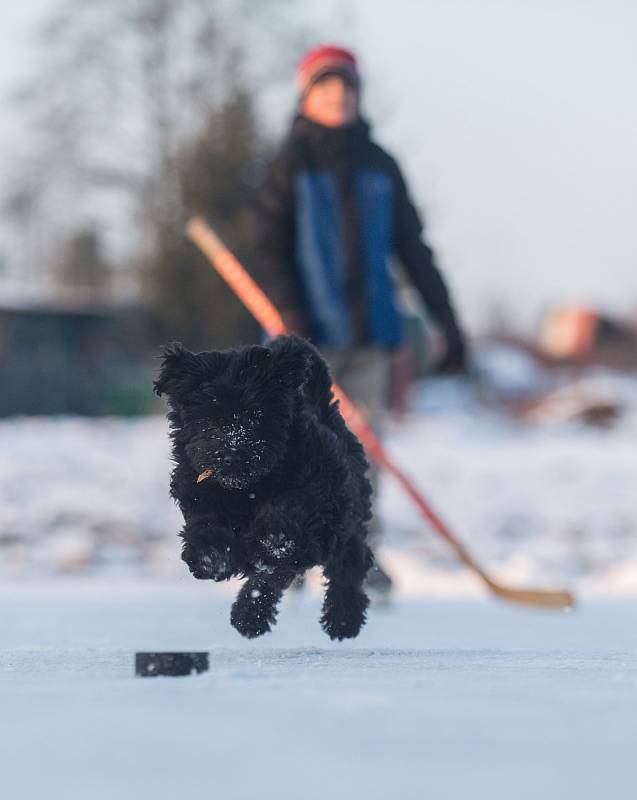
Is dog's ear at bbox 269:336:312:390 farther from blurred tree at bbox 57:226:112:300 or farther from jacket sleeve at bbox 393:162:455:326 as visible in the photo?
blurred tree at bbox 57:226:112:300

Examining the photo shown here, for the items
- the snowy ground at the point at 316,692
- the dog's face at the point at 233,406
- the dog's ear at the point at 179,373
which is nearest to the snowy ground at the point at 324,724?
the snowy ground at the point at 316,692

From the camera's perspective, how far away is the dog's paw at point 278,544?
6.75 ft

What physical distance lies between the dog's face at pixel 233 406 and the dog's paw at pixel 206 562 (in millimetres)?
133

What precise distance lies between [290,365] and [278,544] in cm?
32

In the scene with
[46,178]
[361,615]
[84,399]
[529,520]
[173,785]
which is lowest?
[173,785]

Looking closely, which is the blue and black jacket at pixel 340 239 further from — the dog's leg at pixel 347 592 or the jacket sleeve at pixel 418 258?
the dog's leg at pixel 347 592

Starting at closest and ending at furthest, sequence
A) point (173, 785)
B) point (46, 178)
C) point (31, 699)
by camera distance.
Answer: point (173, 785) < point (31, 699) < point (46, 178)

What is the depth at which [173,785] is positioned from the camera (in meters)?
1.49

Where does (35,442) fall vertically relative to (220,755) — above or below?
above

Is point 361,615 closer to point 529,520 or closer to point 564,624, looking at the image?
point 564,624

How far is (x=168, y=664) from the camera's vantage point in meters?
2.12

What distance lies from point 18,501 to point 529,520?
3860 mm

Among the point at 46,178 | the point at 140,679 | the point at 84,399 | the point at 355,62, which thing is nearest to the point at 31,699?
the point at 140,679

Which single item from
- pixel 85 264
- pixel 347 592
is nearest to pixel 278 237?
pixel 347 592
